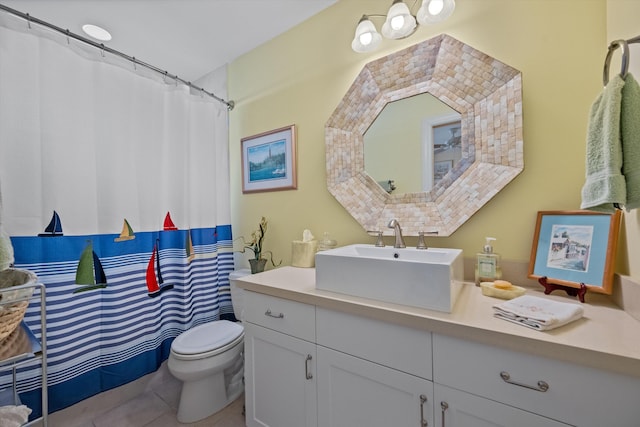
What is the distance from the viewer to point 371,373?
93 centimetres

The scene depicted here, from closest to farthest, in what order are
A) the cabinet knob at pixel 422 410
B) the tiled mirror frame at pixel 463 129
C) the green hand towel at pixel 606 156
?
the green hand towel at pixel 606 156
the cabinet knob at pixel 422 410
the tiled mirror frame at pixel 463 129

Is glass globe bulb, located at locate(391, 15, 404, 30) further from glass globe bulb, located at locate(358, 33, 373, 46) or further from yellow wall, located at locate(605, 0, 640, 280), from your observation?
yellow wall, located at locate(605, 0, 640, 280)

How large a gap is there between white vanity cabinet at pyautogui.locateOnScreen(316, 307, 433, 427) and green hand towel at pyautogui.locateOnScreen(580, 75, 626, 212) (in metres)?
0.63

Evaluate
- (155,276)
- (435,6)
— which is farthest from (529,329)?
(155,276)

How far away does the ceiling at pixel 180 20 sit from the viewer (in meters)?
1.59

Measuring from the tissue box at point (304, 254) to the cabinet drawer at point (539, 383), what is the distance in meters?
0.90

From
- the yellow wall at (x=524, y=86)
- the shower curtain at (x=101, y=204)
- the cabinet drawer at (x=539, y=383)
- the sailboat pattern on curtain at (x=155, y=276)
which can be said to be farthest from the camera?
the sailboat pattern on curtain at (x=155, y=276)

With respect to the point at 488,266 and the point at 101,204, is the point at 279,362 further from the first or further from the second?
the point at 101,204

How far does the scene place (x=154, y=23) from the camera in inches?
68.7

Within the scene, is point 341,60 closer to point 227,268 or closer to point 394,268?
point 394,268

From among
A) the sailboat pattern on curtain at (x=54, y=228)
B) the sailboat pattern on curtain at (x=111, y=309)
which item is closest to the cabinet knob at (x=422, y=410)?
the sailboat pattern on curtain at (x=111, y=309)

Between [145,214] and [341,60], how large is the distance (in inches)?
63.1

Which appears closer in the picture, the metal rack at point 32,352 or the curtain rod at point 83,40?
the metal rack at point 32,352

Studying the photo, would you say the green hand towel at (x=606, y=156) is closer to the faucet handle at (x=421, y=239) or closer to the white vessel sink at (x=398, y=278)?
the white vessel sink at (x=398, y=278)
